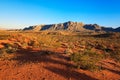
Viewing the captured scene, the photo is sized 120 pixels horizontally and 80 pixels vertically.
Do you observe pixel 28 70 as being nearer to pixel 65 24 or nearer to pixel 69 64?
pixel 69 64

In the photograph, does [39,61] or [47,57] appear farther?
[47,57]

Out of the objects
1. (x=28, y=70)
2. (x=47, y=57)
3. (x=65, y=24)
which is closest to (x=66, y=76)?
(x=28, y=70)

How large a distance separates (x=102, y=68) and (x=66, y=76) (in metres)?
3.12

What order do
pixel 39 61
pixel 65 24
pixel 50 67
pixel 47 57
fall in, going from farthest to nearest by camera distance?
1. pixel 65 24
2. pixel 47 57
3. pixel 39 61
4. pixel 50 67

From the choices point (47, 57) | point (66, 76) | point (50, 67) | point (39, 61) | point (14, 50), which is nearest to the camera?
point (66, 76)

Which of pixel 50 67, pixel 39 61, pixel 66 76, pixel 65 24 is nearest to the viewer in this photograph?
pixel 66 76

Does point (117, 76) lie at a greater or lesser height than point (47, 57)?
lesser

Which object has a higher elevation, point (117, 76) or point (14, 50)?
point (14, 50)

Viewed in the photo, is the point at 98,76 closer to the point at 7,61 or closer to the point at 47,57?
the point at 47,57

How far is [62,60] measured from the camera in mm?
11797

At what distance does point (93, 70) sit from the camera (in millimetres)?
10648

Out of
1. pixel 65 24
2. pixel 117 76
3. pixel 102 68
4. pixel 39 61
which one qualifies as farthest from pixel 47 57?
pixel 65 24

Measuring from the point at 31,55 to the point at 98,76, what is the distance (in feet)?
17.2

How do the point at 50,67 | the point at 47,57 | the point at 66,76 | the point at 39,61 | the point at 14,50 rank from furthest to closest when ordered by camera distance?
the point at 14,50, the point at 47,57, the point at 39,61, the point at 50,67, the point at 66,76
